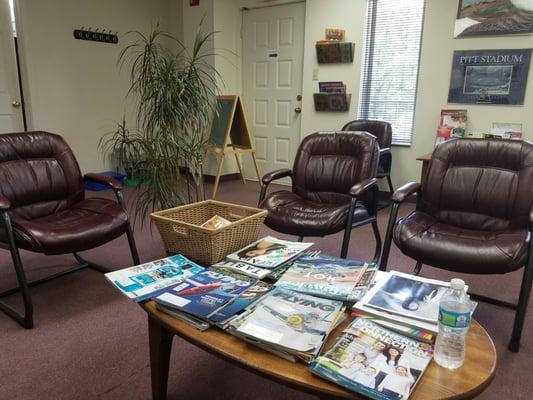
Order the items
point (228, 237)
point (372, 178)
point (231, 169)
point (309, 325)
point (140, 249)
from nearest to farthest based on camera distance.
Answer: point (309, 325) → point (228, 237) → point (372, 178) → point (140, 249) → point (231, 169)

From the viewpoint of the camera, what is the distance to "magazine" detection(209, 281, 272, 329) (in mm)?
1089

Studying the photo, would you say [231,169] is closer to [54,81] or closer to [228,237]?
[54,81]

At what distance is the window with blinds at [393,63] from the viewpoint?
3975 mm

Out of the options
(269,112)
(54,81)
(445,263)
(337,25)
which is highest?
(337,25)

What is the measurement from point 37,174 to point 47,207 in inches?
8.0

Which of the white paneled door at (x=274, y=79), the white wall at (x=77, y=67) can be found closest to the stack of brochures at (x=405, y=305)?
the white paneled door at (x=274, y=79)

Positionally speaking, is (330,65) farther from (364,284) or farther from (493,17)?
(364,284)

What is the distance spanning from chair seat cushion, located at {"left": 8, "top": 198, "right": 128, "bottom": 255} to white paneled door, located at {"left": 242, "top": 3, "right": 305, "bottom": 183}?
305cm

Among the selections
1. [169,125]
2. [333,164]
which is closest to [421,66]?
[333,164]

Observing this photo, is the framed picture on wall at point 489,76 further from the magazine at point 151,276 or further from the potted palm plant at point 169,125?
the magazine at point 151,276

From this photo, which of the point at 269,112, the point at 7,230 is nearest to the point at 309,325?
the point at 7,230

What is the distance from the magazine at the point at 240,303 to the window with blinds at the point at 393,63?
3.38 meters

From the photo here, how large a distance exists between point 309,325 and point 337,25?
4.01m

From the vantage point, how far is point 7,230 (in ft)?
5.98
